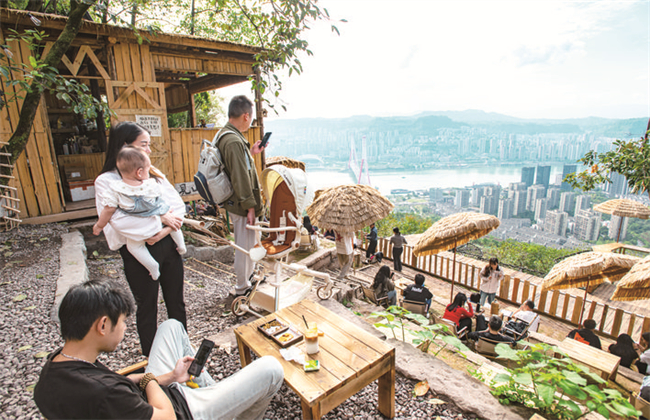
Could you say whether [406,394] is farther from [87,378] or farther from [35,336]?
[35,336]

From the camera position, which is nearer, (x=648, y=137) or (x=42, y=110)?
(x=42, y=110)

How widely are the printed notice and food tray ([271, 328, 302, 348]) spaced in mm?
6351

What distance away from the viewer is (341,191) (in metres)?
7.52

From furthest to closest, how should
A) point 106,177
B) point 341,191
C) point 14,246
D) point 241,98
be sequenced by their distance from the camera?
1. point 341,191
2. point 14,246
3. point 241,98
4. point 106,177

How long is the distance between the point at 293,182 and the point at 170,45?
5566mm

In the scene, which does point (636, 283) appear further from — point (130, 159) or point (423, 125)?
point (423, 125)

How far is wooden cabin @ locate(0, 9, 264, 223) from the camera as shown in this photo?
5.76m

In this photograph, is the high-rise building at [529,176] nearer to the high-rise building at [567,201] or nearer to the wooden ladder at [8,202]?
the high-rise building at [567,201]

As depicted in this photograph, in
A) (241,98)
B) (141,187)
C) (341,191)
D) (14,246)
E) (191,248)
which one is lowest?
(191,248)

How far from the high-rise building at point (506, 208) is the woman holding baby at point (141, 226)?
2057 inches

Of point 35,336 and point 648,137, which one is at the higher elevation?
point 648,137

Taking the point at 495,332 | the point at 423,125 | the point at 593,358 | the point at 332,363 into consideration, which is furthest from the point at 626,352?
the point at 423,125

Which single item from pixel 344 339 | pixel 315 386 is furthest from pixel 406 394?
pixel 315 386

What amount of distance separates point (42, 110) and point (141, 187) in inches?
225
